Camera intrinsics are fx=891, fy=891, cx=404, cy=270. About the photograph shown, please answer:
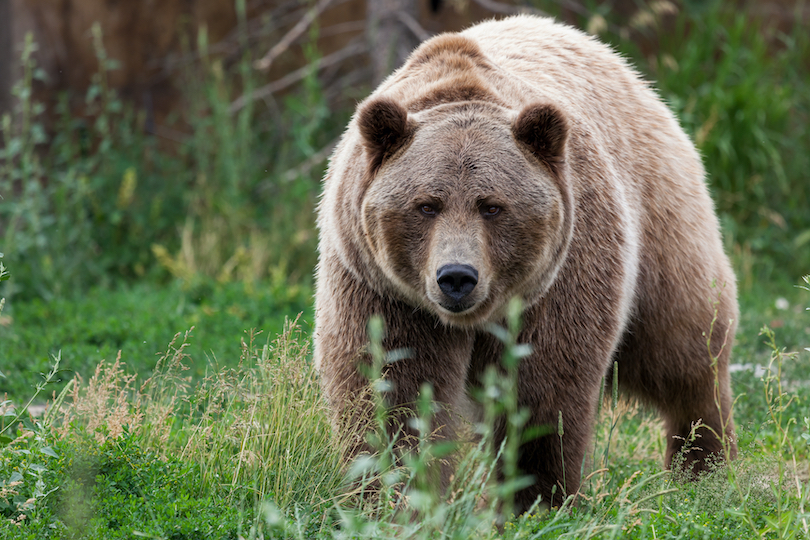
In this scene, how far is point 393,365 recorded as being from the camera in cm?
357

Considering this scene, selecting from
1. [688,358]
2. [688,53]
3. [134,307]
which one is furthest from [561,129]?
[688,53]

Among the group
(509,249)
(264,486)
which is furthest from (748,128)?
(264,486)

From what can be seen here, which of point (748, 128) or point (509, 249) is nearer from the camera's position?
point (509, 249)

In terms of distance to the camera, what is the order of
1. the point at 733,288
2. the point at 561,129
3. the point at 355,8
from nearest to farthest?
the point at 561,129 < the point at 733,288 < the point at 355,8

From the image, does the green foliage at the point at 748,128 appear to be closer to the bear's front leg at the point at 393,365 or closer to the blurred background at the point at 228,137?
the blurred background at the point at 228,137

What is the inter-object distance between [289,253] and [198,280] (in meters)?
1.08

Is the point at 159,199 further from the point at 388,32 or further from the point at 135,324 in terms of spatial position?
the point at 388,32

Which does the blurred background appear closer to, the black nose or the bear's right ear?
the bear's right ear

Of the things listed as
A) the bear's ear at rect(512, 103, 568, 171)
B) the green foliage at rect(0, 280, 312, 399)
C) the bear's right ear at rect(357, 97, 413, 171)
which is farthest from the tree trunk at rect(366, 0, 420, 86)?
the bear's ear at rect(512, 103, 568, 171)

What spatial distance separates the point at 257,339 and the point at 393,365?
2920 mm

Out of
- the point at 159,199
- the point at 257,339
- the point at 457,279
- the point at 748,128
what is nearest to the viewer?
the point at 457,279

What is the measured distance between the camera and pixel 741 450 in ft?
12.5

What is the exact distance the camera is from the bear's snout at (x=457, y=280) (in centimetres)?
316

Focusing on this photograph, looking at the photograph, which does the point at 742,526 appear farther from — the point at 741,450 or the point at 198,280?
the point at 198,280
